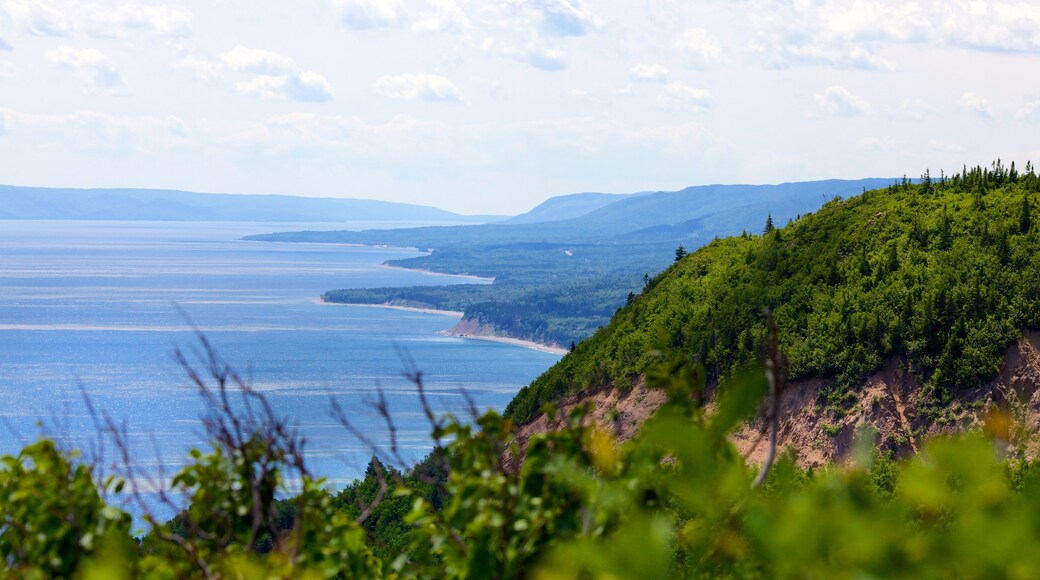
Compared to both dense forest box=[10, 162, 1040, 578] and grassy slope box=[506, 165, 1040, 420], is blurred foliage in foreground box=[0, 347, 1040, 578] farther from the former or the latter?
grassy slope box=[506, 165, 1040, 420]

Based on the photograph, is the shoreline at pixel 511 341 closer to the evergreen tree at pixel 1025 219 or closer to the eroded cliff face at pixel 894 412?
the evergreen tree at pixel 1025 219

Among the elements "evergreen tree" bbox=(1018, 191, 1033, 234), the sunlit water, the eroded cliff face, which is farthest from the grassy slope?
the sunlit water

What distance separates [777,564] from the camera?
9.35ft

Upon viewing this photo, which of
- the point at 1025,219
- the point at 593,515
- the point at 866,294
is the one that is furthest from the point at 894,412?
the point at 593,515

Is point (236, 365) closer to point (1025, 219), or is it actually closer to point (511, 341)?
point (511, 341)

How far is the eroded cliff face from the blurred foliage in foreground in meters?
21.2

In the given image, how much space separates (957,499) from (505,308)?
181696 millimetres

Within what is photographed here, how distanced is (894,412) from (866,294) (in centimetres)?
504

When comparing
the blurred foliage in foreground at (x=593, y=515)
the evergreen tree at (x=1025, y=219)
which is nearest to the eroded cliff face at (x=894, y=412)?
the evergreen tree at (x=1025, y=219)

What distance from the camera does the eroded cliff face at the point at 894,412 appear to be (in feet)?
89.1

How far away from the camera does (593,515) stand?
14.0ft

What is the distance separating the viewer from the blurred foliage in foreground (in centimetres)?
287

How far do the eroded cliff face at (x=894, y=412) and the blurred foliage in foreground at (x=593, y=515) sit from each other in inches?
833

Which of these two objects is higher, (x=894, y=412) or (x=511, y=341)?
(x=894, y=412)
